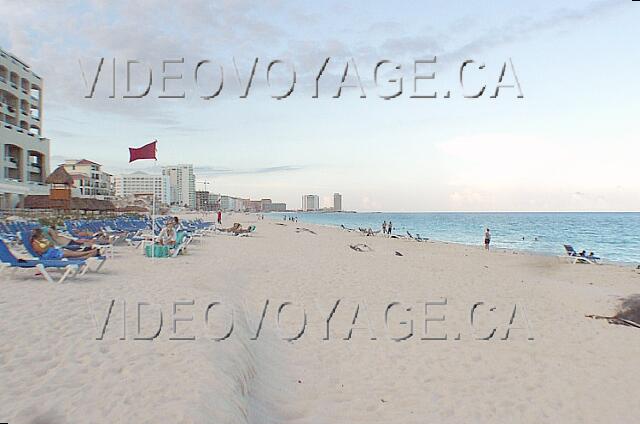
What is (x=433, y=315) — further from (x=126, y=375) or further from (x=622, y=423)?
(x=126, y=375)

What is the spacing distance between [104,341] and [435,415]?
10.5 ft

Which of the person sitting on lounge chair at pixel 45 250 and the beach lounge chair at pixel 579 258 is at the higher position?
the person sitting on lounge chair at pixel 45 250

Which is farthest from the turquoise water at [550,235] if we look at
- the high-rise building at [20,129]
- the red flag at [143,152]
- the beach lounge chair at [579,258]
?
the high-rise building at [20,129]

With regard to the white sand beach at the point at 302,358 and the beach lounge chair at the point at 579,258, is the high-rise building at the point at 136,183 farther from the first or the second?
the white sand beach at the point at 302,358

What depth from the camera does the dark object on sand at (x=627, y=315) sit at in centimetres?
686

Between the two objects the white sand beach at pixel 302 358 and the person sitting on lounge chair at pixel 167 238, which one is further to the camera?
the person sitting on lounge chair at pixel 167 238

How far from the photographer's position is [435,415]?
380 centimetres

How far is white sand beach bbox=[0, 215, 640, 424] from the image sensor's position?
3.42 m

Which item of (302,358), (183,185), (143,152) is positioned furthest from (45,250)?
(183,185)

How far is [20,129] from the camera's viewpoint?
113 ft

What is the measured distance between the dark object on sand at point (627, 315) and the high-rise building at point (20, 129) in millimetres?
33312

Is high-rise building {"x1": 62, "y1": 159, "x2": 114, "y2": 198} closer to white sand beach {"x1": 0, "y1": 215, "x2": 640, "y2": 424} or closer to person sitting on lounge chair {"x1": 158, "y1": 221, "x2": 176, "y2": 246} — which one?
person sitting on lounge chair {"x1": 158, "y1": 221, "x2": 176, "y2": 246}

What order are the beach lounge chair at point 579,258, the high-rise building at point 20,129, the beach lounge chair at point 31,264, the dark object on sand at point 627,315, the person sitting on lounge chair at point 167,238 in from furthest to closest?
the high-rise building at point 20,129 → the beach lounge chair at point 579,258 → the person sitting on lounge chair at point 167,238 → the beach lounge chair at point 31,264 → the dark object on sand at point 627,315

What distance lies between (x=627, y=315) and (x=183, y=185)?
540 ft
